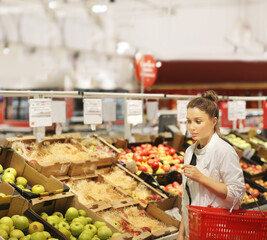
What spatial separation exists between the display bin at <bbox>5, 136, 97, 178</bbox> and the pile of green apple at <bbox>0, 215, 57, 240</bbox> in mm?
800

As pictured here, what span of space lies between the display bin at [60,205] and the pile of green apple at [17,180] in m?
0.21

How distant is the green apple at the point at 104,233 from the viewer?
2652 millimetres

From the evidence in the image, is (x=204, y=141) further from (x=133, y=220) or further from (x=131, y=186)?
(x=131, y=186)

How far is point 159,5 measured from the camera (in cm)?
1291

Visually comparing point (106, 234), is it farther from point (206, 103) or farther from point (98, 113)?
point (98, 113)

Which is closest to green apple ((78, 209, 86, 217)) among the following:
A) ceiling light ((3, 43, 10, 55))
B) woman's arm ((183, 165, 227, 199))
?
woman's arm ((183, 165, 227, 199))

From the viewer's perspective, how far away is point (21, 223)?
2.46 m

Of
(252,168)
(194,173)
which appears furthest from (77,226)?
(252,168)

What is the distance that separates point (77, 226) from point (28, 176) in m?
0.87

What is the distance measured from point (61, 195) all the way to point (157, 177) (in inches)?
64.0

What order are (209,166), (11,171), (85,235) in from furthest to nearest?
(11,171) < (85,235) < (209,166)

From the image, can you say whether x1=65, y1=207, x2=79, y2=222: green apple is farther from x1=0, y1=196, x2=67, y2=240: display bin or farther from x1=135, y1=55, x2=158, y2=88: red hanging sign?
x1=135, y1=55, x2=158, y2=88: red hanging sign

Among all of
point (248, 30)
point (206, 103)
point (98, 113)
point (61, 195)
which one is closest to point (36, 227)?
point (61, 195)

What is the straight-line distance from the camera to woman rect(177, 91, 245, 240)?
A: 6.83 ft
